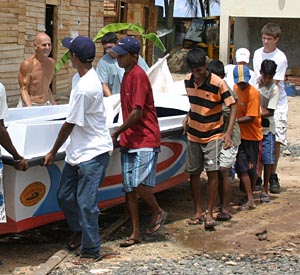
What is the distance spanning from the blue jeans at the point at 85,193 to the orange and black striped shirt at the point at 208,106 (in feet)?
4.71

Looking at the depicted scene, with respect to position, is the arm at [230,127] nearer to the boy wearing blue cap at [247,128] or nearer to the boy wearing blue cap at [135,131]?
the boy wearing blue cap at [247,128]

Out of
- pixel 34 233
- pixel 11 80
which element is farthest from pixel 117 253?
pixel 11 80

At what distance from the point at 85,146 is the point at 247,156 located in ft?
8.90

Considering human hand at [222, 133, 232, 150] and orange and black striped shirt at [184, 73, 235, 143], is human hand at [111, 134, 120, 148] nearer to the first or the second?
orange and black striped shirt at [184, 73, 235, 143]

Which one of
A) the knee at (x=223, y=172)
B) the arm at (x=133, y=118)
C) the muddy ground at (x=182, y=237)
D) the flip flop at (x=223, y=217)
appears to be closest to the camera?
the arm at (x=133, y=118)

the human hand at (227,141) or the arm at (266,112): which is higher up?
A: the arm at (266,112)

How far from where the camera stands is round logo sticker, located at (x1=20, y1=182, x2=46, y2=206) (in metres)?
5.95

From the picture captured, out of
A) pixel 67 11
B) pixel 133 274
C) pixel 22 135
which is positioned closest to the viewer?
pixel 133 274

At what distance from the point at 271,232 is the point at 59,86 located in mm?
11851

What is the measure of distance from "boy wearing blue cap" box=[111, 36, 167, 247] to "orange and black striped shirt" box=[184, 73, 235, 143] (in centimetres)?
74

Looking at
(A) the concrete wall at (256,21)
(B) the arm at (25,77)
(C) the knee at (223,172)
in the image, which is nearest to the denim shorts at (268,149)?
(C) the knee at (223,172)

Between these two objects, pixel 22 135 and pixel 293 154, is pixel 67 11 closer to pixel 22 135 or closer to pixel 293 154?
pixel 293 154

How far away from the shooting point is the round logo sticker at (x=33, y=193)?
19.5 feet

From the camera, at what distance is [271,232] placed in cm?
700
